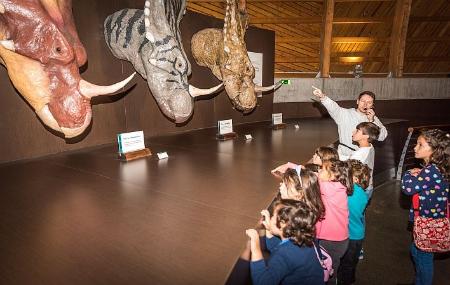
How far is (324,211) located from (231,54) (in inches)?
84.0

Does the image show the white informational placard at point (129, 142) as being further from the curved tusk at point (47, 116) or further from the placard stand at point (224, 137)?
the placard stand at point (224, 137)

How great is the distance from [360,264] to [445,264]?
26.5 inches

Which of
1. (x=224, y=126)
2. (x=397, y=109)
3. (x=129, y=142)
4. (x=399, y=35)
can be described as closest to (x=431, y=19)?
(x=399, y=35)

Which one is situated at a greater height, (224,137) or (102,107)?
(102,107)

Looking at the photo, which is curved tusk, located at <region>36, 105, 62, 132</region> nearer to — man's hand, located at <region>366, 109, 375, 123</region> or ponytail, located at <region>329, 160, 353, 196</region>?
ponytail, located at <region>329, 160, 353, 196</region>

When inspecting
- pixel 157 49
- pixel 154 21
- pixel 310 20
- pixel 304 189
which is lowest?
pixel 304 189

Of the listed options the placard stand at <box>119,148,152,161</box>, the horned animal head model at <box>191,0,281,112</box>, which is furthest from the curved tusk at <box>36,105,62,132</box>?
the horned animal head model at <box>191,0,281,112</box>

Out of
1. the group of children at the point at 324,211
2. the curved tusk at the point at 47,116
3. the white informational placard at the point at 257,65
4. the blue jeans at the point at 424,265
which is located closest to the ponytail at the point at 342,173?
the group of children at the point at 324,211

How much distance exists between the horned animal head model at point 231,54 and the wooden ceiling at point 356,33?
2.68m

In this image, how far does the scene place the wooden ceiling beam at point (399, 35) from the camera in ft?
18.6

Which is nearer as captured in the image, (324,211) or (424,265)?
(324,211)

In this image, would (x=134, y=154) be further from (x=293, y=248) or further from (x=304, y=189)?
(x=293, y=248)

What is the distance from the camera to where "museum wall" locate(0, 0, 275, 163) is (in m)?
2.07

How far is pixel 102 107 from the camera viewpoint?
8.64 ft
